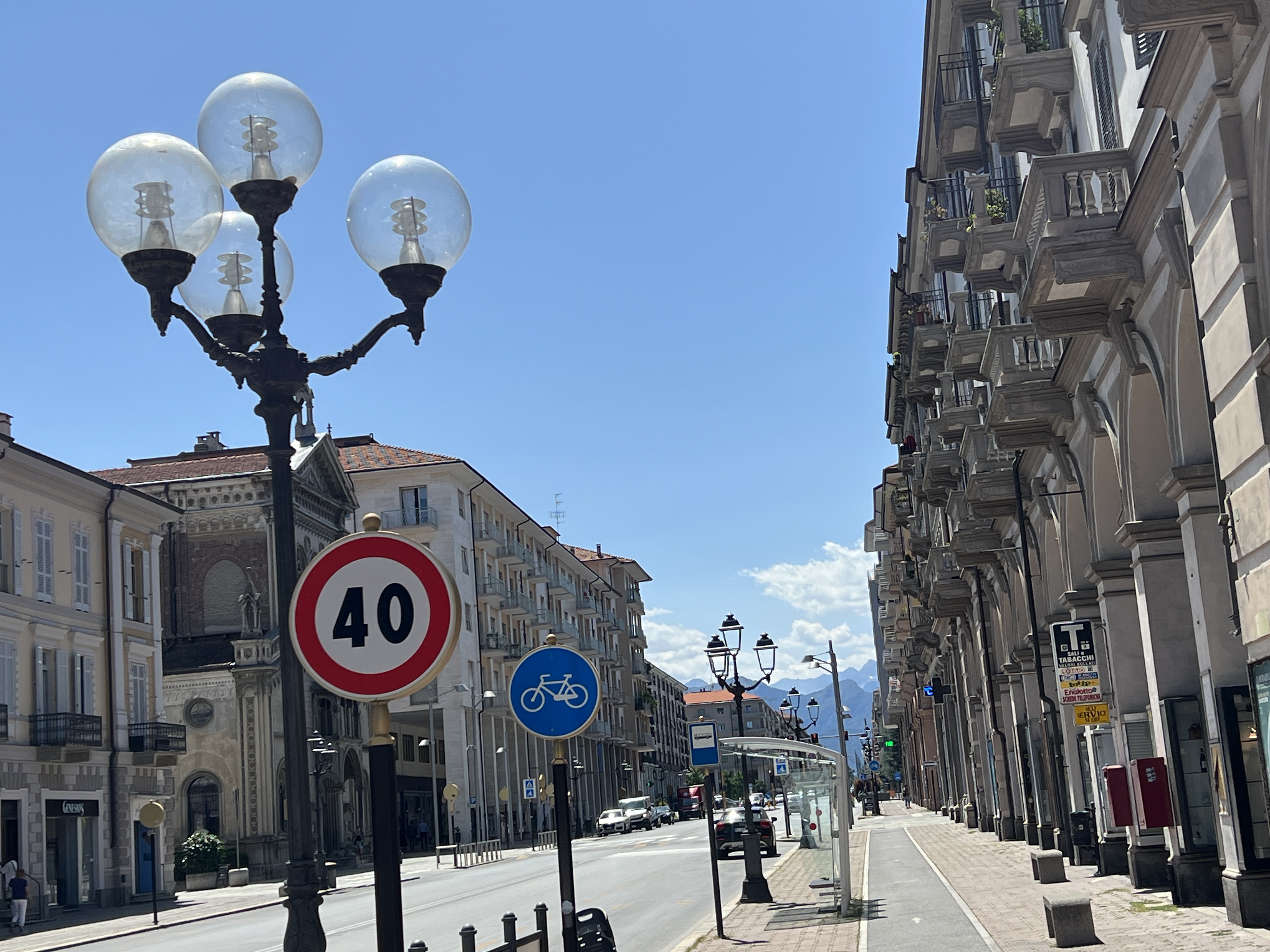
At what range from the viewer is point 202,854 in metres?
49.5

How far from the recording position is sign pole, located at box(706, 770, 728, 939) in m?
18.3

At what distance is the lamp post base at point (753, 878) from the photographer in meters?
23.4

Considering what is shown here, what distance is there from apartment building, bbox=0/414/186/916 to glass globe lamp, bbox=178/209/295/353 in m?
30.1

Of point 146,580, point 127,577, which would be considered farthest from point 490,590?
point 127,577

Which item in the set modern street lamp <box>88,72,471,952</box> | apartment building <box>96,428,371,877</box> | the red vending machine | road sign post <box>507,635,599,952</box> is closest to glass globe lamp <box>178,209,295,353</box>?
modern street lamp <box>88,72,471,952</box>

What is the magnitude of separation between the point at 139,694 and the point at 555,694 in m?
38.2

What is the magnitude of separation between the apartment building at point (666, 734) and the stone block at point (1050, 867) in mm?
101273

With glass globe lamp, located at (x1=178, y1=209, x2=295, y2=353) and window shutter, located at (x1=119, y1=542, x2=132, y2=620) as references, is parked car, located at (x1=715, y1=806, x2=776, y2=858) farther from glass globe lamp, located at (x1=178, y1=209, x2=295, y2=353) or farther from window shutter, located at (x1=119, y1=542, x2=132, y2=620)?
glass globe lamp, located at (x1=178, y1=209, x2=295, y2=353)

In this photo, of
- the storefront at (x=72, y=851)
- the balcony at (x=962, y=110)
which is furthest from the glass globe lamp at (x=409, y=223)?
the storefront at (x=72, y=851)

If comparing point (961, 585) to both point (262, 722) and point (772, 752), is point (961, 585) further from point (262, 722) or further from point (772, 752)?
point (262, 722)

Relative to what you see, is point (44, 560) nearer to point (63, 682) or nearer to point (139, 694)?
point (63, 682)

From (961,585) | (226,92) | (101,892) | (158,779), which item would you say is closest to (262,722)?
(158,779)

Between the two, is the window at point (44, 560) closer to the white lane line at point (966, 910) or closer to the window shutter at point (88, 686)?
the window shutter at point (88, 686)

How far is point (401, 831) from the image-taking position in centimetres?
6694
